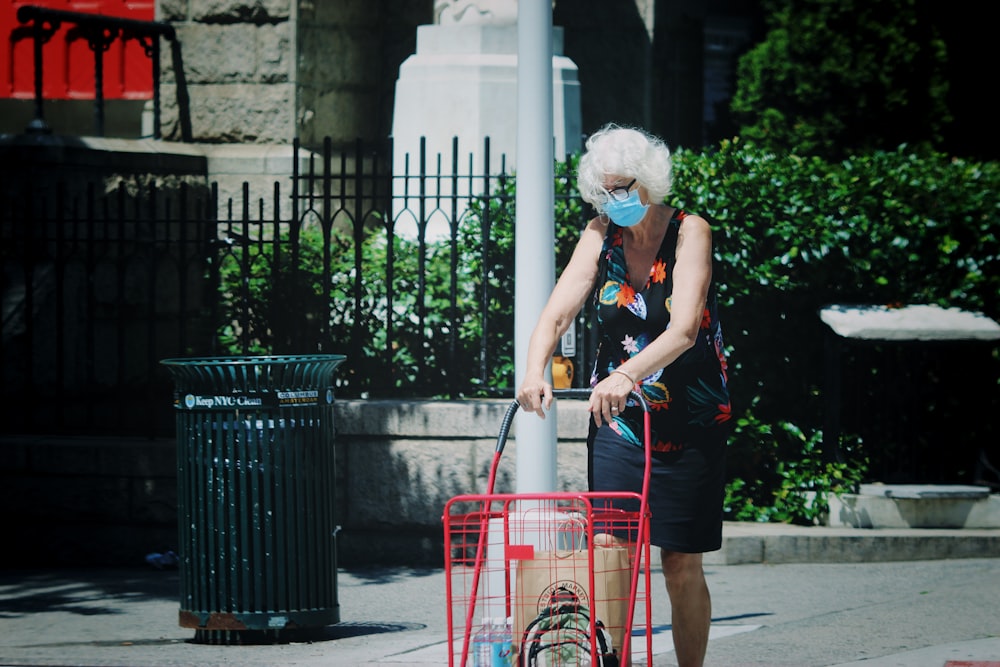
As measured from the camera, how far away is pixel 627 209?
4.55m

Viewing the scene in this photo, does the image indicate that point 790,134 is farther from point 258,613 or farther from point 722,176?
point 258,613

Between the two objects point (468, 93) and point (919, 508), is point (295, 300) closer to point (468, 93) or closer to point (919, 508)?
point (468, 93)

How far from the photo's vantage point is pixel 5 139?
10.4 metres

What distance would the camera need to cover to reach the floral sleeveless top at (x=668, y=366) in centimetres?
464

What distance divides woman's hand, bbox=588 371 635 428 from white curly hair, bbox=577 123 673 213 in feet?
2.08

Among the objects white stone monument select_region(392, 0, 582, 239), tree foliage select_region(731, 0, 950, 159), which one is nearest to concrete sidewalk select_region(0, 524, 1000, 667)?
white stone monument select_region(392, 0, 582, 239)

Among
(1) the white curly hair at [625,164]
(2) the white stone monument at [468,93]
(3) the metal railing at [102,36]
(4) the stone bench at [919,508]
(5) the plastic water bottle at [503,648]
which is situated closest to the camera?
(5) the plastic water bottle at [503,648]

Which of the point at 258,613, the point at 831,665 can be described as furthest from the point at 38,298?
the point at 831,665

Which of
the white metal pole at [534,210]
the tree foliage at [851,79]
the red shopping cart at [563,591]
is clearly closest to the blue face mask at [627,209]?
the red shopping cart at [563,591]

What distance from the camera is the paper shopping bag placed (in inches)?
156

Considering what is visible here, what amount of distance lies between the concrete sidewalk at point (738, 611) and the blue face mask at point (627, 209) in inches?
81.6

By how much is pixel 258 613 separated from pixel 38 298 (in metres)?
4.03

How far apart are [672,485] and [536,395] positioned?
2.25 ft

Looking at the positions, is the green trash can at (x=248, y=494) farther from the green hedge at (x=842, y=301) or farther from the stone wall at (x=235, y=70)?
the stone wall at (x=235, y=70)
